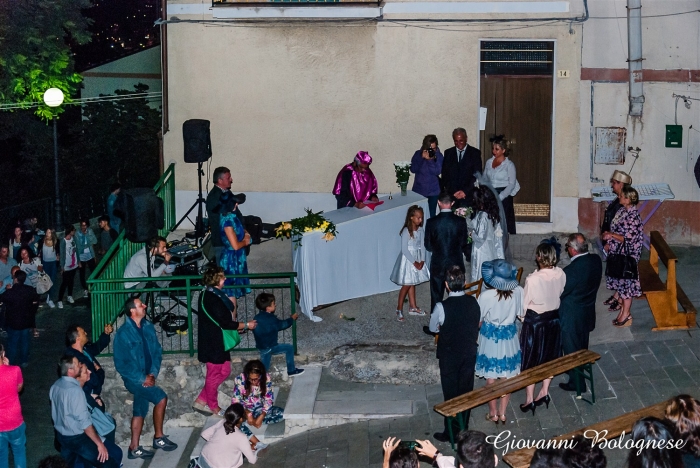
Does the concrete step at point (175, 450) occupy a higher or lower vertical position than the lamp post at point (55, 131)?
lower

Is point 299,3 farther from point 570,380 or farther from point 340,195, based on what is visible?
point 570,380

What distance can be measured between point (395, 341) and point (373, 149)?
15.6 ft

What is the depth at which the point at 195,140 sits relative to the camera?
14.8 metres

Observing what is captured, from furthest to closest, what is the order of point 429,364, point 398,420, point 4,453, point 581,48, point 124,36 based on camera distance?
point 124,36
point 581,48
point 429,364
point 398,420
point 4,453

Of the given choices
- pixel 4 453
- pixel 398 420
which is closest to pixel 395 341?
pixel 398 420

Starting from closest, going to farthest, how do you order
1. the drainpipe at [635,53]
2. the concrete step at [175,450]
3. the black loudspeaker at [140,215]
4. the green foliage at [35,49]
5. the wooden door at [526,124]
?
the concrete step at [175,450] → the black loudspeaker at [140,215] → the drainpipe at [635,53] → the wooden door at [526,124] → the green foliage at [35,49]

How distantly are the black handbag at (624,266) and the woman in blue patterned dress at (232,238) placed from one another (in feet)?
13.7

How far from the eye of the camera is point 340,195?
1333 centimetres

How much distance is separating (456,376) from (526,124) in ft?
22.1

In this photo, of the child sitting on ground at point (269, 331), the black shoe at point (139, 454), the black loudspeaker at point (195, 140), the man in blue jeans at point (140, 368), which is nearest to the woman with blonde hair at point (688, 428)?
the child sitting on ground at point (269, 331)

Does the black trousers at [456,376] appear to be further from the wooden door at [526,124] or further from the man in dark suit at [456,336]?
the wooden door at [526,124]

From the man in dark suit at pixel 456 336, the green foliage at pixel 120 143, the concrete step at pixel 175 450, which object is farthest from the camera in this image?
the green foliage at pixel 120 143

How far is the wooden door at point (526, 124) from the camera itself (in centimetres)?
1553

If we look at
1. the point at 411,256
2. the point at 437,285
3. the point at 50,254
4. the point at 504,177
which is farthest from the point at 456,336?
the point at 50,254
